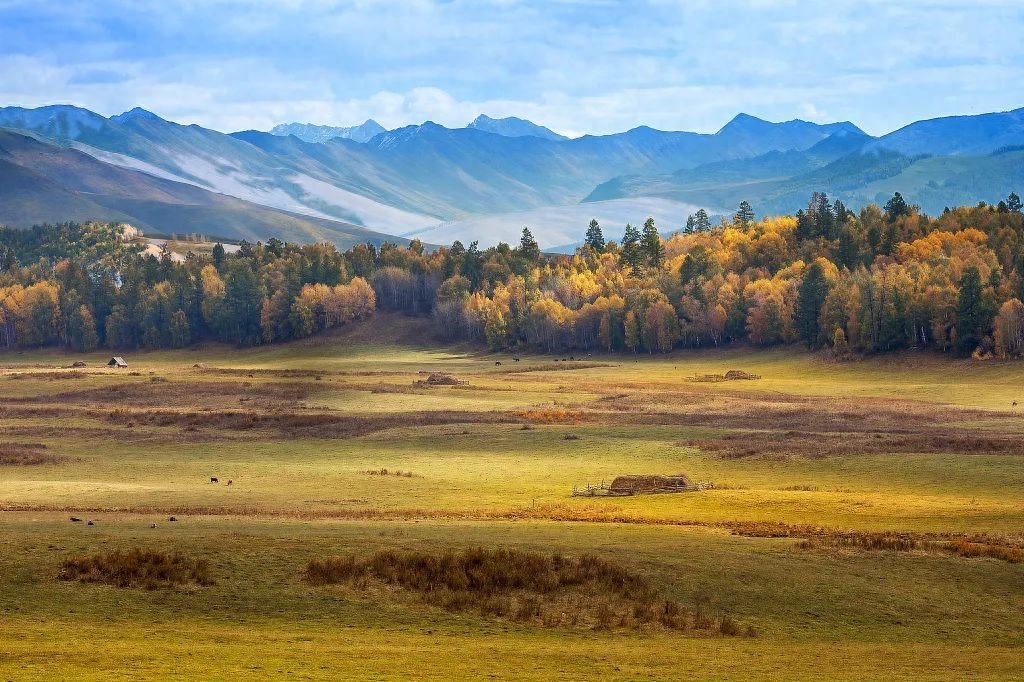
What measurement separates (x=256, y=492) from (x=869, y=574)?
31041 millimetres

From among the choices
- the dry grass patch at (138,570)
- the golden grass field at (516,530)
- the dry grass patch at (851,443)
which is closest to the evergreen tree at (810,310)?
the golden grass field at (516,530)

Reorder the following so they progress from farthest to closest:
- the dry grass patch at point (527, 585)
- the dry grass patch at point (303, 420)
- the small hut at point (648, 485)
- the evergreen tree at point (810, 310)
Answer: the evergreen tree at point (810, 310) → the dry grass patch at point (303, 420) → the small hut at point (648, 485) → the dry grass patch at point (527, 585)

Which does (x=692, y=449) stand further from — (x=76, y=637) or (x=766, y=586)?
(x=76, y=637)

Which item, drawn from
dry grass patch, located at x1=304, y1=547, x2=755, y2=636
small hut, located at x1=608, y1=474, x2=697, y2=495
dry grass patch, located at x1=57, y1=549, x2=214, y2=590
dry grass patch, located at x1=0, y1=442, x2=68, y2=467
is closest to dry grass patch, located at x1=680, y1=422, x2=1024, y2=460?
small hut, located at x1=608, y1=474, x2=697, y2=495

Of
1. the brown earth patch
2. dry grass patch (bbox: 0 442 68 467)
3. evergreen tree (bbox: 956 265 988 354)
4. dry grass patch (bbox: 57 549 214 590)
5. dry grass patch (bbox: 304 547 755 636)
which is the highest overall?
evergreen tree (bbox: 956 265 988 354)

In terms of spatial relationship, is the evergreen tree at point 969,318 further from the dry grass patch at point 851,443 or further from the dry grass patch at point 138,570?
the dry grass patch at point 138,570

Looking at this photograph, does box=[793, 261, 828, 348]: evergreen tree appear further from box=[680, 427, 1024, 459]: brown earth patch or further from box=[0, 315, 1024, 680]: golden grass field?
box=[680, 427, 1024, 459]: brown earth patch

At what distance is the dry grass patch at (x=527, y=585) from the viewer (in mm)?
31234

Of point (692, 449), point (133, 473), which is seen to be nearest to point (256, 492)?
point (133, 473)

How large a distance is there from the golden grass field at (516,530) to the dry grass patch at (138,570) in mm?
400

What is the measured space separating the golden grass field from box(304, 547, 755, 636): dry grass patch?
0.45m

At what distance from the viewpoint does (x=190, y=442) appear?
8138cm

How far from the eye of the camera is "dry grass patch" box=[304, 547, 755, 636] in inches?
1230

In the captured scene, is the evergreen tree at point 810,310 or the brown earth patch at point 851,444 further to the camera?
the evergreen tree at point 810,310
